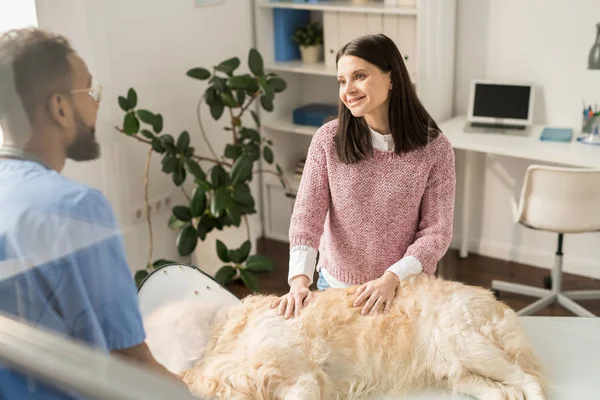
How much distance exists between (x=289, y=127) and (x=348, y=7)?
0.71 m

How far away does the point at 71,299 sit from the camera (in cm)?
45

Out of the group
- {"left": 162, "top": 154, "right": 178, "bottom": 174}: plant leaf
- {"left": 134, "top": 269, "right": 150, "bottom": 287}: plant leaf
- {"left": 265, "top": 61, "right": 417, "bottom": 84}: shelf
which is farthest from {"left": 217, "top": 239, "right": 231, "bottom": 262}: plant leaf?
{"left": 134, "top": 269, "right": 150, "bottom": 287}: plant leaf

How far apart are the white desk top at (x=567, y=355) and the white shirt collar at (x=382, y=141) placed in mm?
464

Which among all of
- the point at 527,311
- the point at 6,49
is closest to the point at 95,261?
the point at 6,49

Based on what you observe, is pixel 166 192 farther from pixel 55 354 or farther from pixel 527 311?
pixel 55 354

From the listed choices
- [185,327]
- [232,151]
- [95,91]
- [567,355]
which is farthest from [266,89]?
[95,91]

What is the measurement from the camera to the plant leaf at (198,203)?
2.60 metres

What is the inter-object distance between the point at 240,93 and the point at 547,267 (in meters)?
1.49

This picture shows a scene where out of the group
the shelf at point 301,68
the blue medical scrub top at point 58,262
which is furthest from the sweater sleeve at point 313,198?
the shelf at point 301,68

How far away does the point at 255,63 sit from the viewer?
110 inches

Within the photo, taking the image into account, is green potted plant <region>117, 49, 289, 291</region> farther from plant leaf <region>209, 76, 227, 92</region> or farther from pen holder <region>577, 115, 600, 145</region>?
pen holder <region>577, 115, 600, 145</region>

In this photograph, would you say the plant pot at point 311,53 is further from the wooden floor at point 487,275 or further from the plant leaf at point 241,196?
the wooden floor at point 487,275

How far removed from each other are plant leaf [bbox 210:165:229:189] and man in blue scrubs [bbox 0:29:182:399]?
7.10ft

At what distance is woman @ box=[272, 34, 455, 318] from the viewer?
1316 mm
